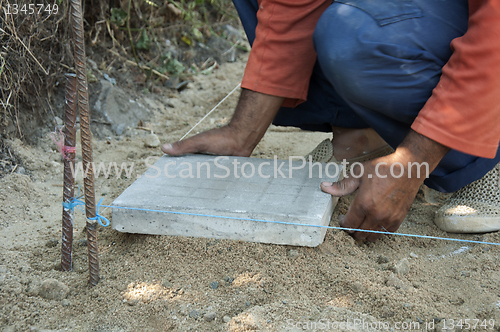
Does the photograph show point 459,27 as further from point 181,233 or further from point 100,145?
point 100,145

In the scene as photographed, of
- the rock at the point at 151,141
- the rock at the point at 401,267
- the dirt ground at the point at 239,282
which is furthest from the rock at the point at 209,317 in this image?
the rock at the point at 151,141

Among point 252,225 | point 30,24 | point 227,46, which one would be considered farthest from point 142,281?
point 227,46

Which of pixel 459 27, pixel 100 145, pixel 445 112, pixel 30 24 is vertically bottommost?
pixel 100 145

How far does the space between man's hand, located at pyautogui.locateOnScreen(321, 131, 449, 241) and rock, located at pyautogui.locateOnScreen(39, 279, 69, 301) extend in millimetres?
949

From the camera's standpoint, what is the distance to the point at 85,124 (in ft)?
3.98

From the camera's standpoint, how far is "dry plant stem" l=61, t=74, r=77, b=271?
1.24 m

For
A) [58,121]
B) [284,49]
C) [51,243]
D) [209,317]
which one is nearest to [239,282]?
[209,317]

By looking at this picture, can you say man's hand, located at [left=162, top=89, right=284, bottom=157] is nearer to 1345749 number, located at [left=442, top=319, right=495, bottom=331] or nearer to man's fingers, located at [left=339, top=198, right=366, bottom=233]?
man's fingers, located at [left=339, top=198, right=366, bottom=233]

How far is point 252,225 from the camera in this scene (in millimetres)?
1497

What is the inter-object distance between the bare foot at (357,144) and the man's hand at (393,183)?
0.48 m

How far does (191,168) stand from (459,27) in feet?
3.68

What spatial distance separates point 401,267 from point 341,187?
1.08 feet

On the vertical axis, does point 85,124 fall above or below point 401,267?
above

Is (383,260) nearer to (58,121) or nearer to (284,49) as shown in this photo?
(284,49)
